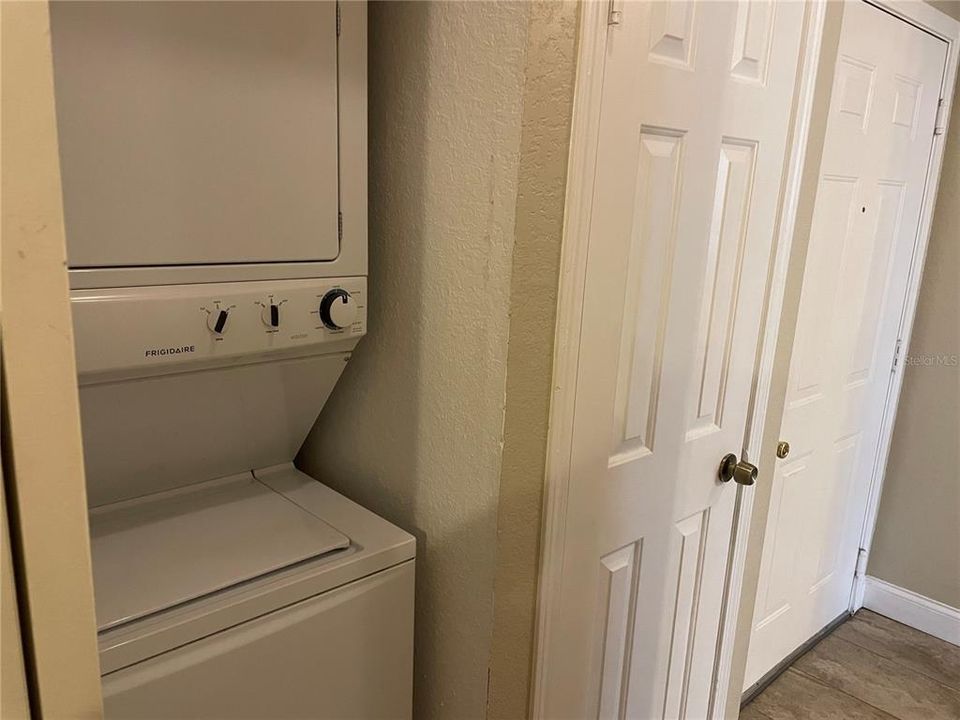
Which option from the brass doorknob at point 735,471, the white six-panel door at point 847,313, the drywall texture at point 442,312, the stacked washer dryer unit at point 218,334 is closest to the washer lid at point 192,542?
the stacked washer dryer unit at point 218,334

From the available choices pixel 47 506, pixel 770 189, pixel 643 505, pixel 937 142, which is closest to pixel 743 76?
pixel 770 189

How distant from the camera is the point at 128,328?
1015 mm

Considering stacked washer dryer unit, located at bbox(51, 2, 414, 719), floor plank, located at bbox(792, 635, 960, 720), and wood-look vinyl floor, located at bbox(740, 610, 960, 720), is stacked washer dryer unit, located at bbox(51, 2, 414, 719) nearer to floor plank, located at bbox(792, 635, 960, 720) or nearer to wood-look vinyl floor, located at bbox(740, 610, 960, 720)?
wood-look vinyl floor, located at bbox(740, 610, 960, 720)

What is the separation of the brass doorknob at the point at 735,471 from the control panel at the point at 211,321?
0.76 m

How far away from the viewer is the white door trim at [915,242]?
2018mm

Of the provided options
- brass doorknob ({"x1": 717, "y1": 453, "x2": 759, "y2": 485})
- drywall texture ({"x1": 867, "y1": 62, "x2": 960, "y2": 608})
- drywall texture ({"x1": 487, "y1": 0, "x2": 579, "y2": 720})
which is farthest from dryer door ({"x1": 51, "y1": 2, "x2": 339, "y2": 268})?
drywall texture ({"x1": 867, "y1": 62, "x2": 960, "y2": 608})

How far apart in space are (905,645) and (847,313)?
3.91 feet

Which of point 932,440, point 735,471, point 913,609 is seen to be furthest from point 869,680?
point 735,471

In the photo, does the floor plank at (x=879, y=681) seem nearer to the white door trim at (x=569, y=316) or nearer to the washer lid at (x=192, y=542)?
the white door trim at (x=569, y=316)

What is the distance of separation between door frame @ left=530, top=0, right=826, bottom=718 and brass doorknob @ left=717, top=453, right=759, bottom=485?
1.8 inches

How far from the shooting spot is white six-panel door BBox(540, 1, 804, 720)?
43.9 inches

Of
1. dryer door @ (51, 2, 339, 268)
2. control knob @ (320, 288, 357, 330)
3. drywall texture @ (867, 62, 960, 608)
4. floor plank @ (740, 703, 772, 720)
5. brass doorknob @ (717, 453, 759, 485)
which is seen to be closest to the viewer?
dryer door @ (51, 2, 339, 268)

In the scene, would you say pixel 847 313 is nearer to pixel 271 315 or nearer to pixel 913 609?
pixel 913 609
